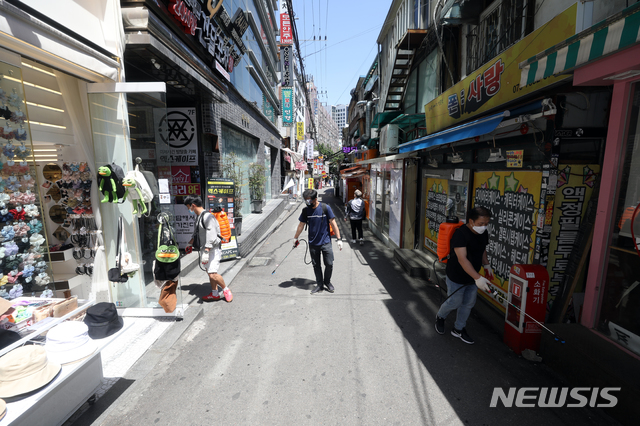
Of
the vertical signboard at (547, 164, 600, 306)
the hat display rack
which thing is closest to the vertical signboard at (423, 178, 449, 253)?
the vertical signboard at (547, 164, 600, 306)

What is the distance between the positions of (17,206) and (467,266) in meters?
5.20

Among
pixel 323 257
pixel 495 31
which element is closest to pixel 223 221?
pixel 323 257

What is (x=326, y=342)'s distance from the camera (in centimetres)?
408

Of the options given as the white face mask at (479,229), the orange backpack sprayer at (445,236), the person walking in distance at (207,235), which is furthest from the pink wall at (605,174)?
the person walking in distance at (207,235)

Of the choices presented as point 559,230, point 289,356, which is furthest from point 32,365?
point 559,230

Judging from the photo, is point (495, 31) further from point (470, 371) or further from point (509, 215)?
point (470, 371)

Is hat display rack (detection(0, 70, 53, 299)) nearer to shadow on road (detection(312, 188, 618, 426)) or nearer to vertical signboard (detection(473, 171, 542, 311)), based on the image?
shadow on road (detection(312, 188, 618, 426))

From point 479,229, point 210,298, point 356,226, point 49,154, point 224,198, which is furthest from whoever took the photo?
point 356,226

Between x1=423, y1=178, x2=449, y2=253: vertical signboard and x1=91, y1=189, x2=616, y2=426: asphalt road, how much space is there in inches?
85.6

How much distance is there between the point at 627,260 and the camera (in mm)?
3125

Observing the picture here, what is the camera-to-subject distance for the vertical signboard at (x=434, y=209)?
6926mm

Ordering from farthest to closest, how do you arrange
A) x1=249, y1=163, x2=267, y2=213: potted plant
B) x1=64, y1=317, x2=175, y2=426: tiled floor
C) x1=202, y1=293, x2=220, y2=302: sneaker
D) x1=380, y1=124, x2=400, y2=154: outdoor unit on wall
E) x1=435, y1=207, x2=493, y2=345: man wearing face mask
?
x1=249, y1=163, x2=267, y2=213: potted plant < x1=380, y1=124, x2=400, y2=154: outdoor unit on wall < x1=202, y1=293, x2=220, y2=302: sneaker < x1=435, y1=207, x2=493, y2=345: man wearing face mask < x1=64, y1=317, x2=175, y2=426: tiled floor

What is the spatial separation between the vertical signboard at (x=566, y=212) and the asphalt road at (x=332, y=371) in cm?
125

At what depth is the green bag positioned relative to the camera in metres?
4.29
